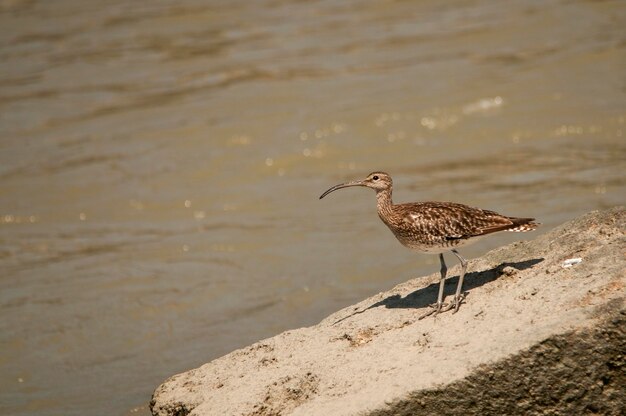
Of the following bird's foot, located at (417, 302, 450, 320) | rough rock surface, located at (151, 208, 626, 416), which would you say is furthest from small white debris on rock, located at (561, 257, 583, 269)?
bird's foot, located at (417, 302, 450, 320)

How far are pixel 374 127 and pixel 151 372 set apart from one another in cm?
853

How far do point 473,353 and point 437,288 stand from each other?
1.67m

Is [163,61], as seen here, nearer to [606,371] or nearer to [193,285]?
[193,285]

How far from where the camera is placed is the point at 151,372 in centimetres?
969

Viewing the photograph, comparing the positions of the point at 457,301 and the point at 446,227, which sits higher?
the point at 446,227

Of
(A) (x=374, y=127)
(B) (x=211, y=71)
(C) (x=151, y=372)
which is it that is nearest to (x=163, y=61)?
(B) (x=211, y=71)

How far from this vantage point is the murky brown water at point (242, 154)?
10930 mm

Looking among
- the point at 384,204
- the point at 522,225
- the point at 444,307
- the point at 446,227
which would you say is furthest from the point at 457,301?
the point at 384,204

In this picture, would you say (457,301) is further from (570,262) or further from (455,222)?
(570,262)

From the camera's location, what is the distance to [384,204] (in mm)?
7805

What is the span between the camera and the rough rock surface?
19.2ft

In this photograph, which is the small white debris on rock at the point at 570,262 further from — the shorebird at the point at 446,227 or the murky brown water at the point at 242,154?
the murky brown water at the point at 242,154

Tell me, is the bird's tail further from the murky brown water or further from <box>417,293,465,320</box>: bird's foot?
the murky brown water

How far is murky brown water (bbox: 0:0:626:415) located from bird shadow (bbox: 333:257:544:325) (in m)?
2.69
